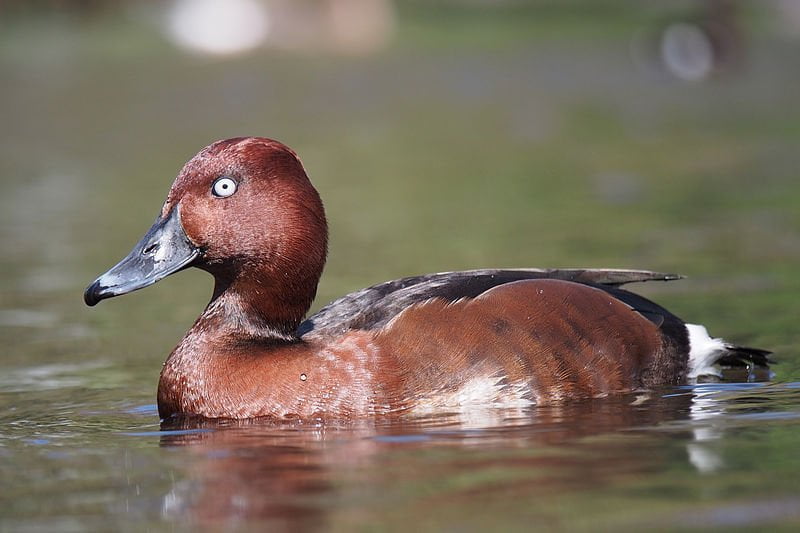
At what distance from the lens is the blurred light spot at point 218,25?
84.2ft

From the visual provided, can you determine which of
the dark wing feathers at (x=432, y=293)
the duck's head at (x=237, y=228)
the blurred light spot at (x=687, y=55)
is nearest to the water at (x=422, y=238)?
the blurred light spot at (x=687, y=55)

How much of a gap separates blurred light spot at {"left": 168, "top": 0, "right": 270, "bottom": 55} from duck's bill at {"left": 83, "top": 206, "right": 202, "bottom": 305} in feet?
61.8

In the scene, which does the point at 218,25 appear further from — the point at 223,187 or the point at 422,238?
the point at 223,187

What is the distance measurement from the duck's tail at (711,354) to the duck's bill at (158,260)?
2.33 metres

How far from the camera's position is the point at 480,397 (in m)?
6.25

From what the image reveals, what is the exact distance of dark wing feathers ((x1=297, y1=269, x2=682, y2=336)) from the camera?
640 cm

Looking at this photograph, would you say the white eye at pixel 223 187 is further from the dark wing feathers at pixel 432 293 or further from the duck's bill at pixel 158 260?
the dark wing feathers at pixel 432 293

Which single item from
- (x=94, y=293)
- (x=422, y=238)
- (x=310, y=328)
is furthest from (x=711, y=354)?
(x=422, y=238)

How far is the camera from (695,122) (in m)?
19.7

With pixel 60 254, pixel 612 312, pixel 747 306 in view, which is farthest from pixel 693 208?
pixel 612 312

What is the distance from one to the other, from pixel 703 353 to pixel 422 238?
518cm

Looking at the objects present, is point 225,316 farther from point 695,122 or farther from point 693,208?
point 695,122

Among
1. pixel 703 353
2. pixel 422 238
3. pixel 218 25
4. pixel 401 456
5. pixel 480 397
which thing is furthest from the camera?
pixel 218 25

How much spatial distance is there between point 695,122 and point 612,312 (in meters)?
13.5
